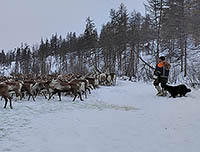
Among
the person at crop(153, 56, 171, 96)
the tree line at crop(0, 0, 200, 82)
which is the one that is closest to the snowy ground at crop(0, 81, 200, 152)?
the person at crop(153, 56, 171, 96)

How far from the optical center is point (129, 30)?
1275 inches

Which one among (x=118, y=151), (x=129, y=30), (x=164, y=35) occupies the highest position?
(x=129, y=30)

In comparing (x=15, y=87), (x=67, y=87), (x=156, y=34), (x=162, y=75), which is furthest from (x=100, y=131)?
(x=156, y=34)

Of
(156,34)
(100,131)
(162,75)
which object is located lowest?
(100,131)

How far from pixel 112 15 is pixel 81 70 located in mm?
10356

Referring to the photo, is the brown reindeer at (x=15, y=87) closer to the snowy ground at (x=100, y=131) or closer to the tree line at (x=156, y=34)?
the snowy ground at (x=100, y=131)

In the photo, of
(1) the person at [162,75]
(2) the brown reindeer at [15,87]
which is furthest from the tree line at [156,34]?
(2) the brown reindeer at [15,87]

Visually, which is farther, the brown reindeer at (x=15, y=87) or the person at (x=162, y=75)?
the person at (x=162, y=75)

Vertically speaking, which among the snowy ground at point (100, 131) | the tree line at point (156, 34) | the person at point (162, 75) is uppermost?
the tree line at point (156, 34)

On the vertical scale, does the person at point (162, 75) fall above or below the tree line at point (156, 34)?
below

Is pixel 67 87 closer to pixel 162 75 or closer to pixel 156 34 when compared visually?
pixel 162 75

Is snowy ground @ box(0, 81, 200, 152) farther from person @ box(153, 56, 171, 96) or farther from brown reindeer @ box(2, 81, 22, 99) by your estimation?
person @ box(153, 56, 171, 96)

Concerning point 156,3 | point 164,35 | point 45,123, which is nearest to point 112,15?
point 156,3

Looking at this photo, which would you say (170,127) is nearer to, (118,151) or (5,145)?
(118,151)
